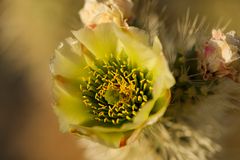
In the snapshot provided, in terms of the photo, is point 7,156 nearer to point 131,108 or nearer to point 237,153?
point 237,153

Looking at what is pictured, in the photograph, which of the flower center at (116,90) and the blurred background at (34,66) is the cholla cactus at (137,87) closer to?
the flower center at (116,90)

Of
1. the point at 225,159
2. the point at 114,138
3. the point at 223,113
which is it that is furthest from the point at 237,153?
the point at 114,138

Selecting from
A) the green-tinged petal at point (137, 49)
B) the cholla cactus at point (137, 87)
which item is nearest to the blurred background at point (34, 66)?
the cholla cactus at point (137, 87)

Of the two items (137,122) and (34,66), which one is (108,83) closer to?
(137,122)

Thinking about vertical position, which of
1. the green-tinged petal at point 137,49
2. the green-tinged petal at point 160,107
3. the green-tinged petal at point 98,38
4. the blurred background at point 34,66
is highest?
the green-tinged petal at point 98,38

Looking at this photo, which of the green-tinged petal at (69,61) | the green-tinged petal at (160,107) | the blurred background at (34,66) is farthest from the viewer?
the blurred background at (34,66)

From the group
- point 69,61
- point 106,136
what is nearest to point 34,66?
point 69,61

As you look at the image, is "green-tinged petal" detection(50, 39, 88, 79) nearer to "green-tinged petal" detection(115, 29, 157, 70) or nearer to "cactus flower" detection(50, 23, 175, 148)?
"cactus flower" detection(50, 23, 175, 148)
